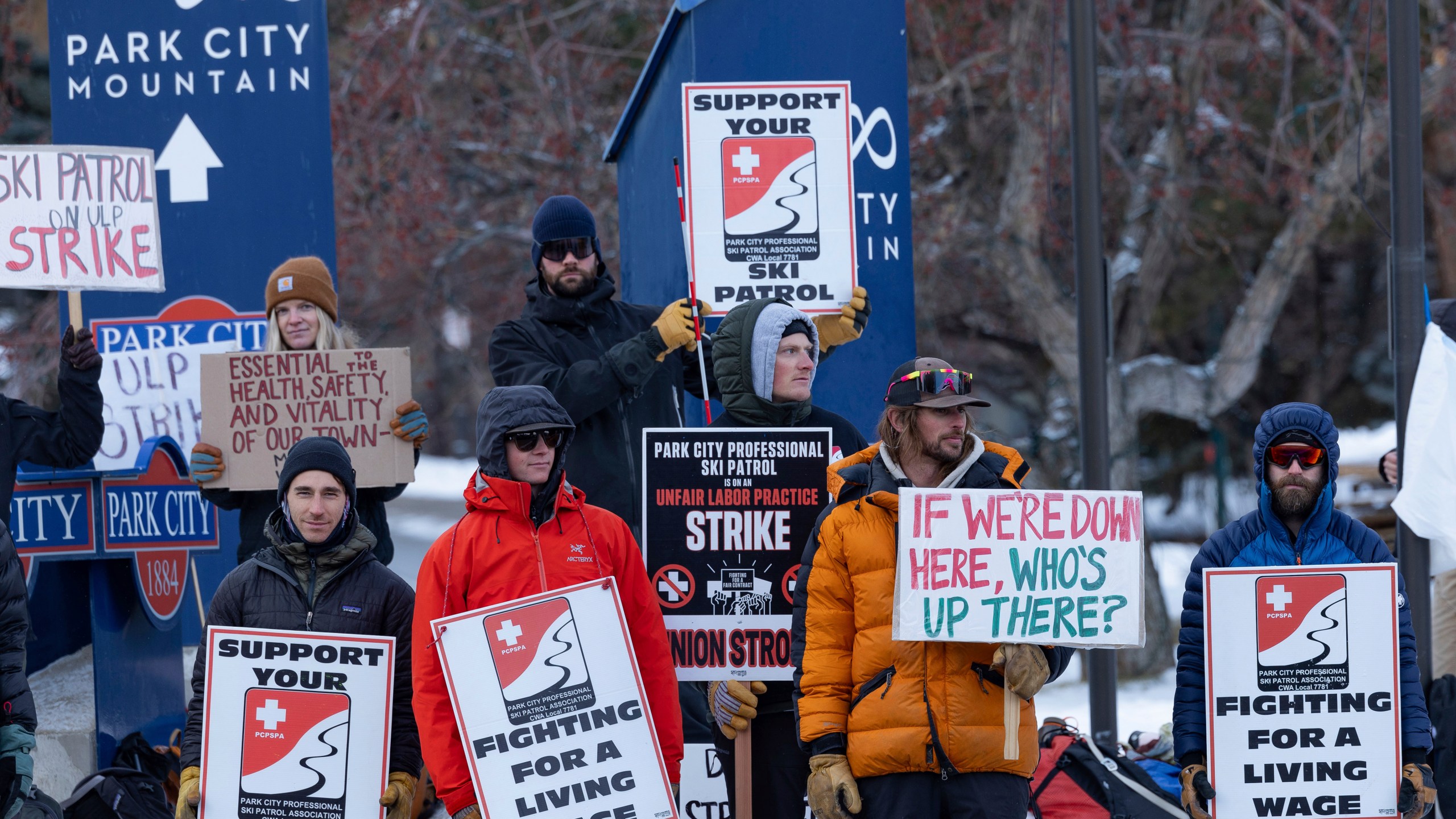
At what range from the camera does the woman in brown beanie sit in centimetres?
540

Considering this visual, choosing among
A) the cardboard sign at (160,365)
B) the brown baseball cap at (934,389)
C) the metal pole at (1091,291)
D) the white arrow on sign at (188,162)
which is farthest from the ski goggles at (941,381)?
the white arrow on sign at (188,162)

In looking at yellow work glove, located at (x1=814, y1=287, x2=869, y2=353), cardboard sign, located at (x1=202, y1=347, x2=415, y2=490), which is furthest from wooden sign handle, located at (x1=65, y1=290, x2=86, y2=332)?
yellow work glove, located at (x1=814, y1=287, x2=869, y2=353)

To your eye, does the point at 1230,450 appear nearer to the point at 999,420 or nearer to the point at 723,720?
the point at 999,420

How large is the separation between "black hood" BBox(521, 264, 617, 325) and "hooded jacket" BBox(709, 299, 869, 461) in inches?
26.1

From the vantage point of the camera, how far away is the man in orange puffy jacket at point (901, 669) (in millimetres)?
3955

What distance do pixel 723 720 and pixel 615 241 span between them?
7306 millimetres

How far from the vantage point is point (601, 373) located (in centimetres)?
492

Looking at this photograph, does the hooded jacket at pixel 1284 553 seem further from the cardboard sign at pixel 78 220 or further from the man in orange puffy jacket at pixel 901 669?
the cardboard sign at pixel 78 220

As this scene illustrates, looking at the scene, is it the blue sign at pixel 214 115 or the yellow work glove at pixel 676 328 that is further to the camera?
the blue sign at pixel 214 115

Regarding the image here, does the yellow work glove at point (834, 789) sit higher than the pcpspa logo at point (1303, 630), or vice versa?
the pcpspa logo at point (1303, 630)

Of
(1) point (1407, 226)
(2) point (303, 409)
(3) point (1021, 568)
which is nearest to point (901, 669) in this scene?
(3) point (1021, 568)

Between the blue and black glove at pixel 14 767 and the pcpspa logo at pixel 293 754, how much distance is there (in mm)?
763

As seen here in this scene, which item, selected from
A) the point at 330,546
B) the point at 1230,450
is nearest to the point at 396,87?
the point at 330,546

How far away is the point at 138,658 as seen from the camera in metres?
6.62
